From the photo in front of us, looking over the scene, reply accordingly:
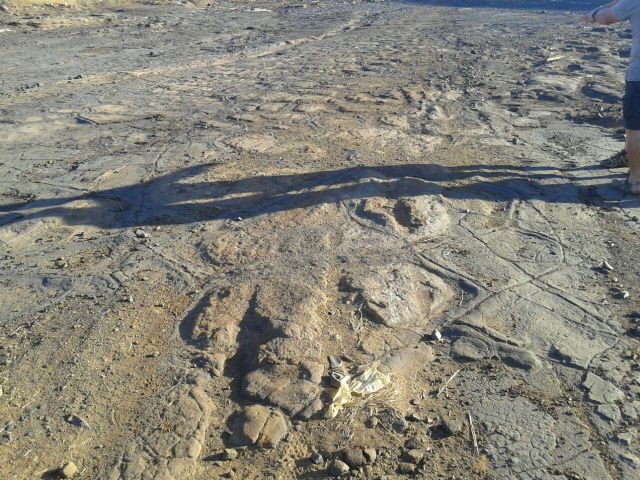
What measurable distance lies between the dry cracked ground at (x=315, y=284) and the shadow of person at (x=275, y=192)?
1.1 inches

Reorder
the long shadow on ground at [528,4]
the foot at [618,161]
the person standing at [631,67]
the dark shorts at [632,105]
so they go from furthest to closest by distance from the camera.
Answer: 1. the long shadow on ground at [528,4]
2. the foot at [618,161]
3. the dark shorts at [632,105]
4. the person standing at [631,67]

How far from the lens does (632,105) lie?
4.57 m

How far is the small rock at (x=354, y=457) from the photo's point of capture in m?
2.47

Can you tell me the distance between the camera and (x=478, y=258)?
3.99 m

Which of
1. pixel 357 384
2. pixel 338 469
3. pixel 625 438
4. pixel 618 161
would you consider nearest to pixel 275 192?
pixel 357 384

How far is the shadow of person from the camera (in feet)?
15.2

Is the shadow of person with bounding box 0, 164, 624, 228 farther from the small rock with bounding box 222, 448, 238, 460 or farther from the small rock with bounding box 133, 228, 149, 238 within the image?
the small rock with bounding box 222, 448, 238, 460

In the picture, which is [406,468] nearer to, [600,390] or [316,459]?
[316,459]

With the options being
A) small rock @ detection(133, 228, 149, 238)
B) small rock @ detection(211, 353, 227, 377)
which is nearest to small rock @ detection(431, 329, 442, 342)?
small rock @ detection(211, 353, 227, 377)

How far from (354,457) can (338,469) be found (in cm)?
10

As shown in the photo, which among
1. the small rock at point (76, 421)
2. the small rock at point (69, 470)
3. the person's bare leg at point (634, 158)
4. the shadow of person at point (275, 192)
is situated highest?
the person's bare leg at point (634, 158)

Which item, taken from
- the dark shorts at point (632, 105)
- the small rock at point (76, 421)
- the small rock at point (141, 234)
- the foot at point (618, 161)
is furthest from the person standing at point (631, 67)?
the small rock at point (76, 421)

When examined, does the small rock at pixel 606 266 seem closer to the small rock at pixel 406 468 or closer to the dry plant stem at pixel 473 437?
the dry plant stem at pixel 473 437

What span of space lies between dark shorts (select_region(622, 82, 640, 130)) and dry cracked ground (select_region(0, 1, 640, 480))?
0.65 meters
